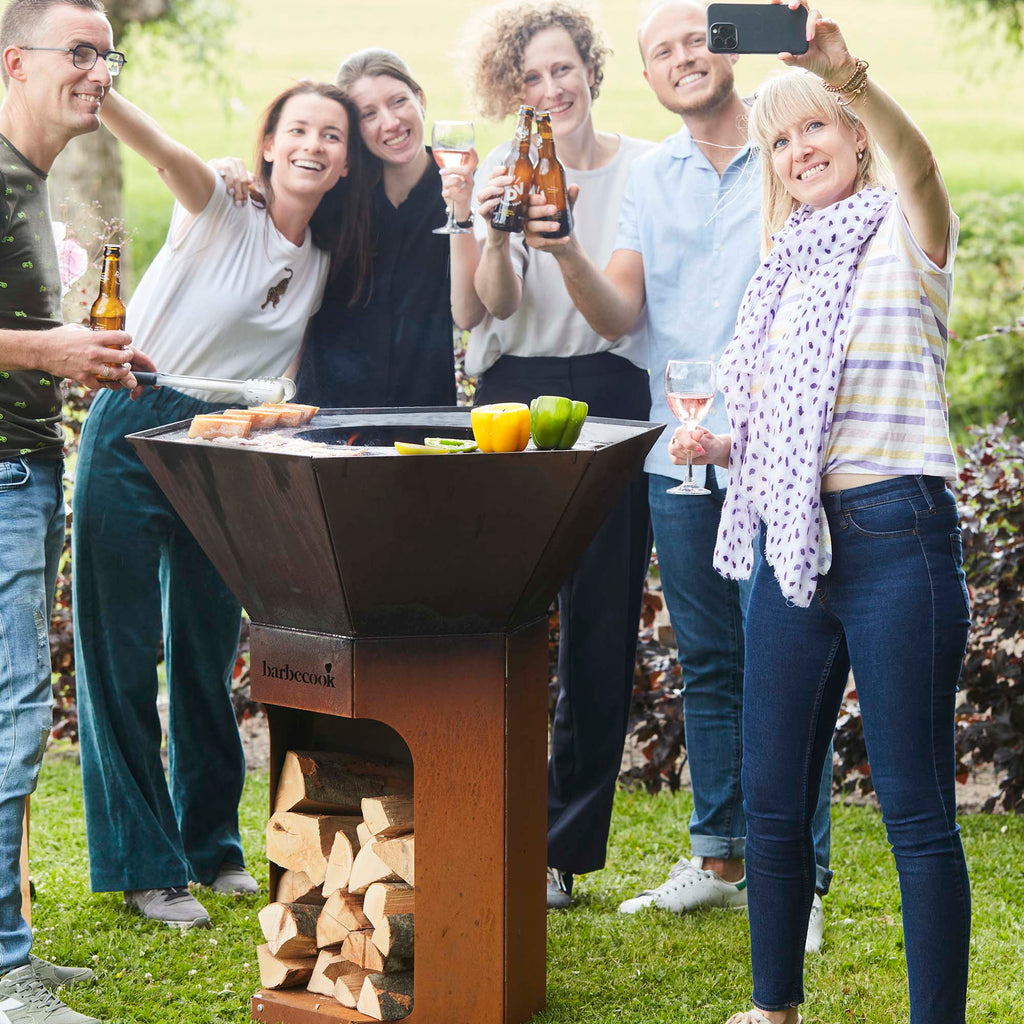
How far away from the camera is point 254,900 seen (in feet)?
11.3

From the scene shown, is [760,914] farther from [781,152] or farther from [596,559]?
[781,152]

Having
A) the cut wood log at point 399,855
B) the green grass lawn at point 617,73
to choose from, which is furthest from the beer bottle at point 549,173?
the green grass lawn at point 617,73

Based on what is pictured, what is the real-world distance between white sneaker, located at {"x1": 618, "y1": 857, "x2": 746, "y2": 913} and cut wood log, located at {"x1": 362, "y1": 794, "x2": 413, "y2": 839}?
3.05ft

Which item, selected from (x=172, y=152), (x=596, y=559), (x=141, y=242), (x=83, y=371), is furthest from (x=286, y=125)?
(x=141, y=242)

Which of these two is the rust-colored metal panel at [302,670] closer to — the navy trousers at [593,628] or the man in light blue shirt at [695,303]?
the navy trousers at [593,628]

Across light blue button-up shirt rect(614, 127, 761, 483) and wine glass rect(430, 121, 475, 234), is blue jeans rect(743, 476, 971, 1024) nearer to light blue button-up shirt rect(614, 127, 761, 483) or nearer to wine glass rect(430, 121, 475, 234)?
light blue button-up shirt rect(614, 127, 761, 483)

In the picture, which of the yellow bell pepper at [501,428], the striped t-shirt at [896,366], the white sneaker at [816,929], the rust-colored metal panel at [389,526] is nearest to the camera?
the striped t-shirt at [896,366]

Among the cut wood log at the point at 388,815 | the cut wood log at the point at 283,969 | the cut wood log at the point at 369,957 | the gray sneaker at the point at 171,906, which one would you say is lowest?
the gray sneaker at the point at 171,906

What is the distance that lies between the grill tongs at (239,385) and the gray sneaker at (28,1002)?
1245 millimetres

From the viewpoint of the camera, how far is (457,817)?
8.41ft

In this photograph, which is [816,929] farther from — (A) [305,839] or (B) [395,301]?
(B) [395,301]

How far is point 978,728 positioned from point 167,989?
8.11ft

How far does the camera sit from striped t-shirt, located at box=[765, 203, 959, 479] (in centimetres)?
216

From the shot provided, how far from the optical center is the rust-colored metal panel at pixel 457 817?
254cm
